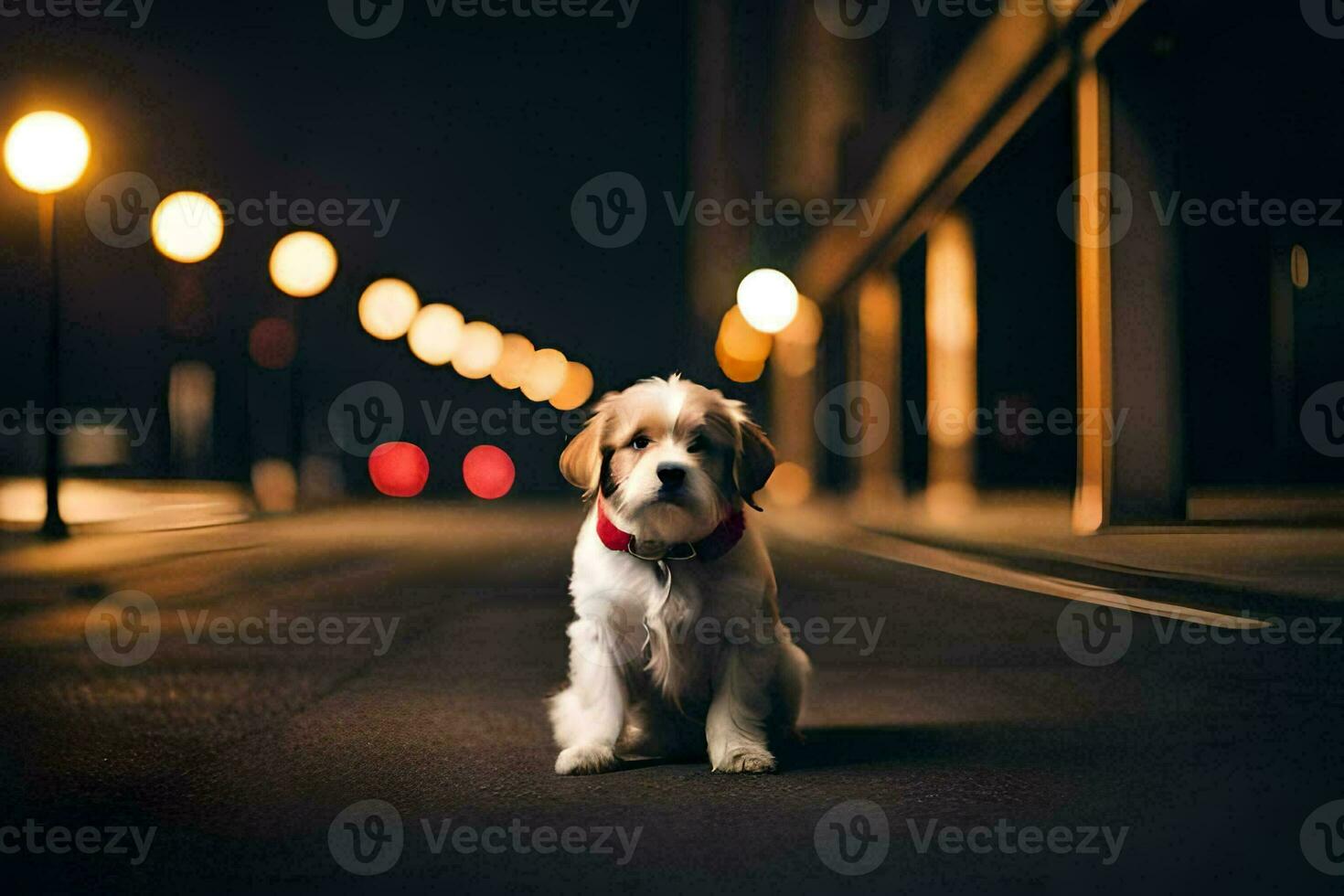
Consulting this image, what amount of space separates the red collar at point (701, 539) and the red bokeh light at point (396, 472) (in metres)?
34.5

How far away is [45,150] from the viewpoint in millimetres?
17094

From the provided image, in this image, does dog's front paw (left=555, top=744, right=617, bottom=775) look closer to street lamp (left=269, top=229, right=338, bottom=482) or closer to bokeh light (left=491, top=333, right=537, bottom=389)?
street lamp (left=269, top=229, right=338, bottom=482)

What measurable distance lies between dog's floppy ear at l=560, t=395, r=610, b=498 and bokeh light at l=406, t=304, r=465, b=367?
151 ft

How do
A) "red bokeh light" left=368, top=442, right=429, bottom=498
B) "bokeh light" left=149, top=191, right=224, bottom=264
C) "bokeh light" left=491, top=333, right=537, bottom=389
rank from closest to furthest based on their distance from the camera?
1. "bokeh light" left=149, top=191, right=224, bottom=264
2. "red bokeh light" left=368, top=442, right=429, bottom=498
3. "bokeh light" left=491, top=333, right=537, bottom=389

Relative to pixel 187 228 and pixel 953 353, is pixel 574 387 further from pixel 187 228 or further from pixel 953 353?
pixel 187 228

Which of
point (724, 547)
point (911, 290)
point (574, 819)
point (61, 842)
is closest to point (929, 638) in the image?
point (724, 547)

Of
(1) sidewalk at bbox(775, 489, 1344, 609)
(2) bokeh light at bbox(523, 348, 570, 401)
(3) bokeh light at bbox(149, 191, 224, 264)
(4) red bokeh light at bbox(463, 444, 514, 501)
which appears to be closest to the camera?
(1) sidewalk at bbox(775, 489, 1344, 609)

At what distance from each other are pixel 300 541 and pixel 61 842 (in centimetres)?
1405

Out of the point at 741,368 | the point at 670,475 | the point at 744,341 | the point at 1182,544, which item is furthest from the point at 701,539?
the point at 741,368

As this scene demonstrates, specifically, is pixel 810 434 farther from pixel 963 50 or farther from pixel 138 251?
pixel 963 50

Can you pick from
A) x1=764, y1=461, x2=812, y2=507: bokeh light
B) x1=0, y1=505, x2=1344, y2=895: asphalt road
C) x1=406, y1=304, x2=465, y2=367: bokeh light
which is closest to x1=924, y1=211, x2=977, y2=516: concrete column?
x1=764, y1=461, x2=812, y2=507: bokeh light

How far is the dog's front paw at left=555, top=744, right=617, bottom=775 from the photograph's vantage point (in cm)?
482

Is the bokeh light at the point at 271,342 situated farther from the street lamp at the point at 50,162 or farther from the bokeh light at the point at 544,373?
the bokeh light at the point at 544,373

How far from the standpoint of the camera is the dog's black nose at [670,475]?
4.56 m
